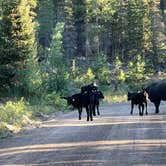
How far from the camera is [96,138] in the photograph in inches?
641

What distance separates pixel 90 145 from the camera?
581 inches

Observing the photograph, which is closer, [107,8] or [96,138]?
[96,138]

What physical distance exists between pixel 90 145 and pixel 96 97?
11508mm

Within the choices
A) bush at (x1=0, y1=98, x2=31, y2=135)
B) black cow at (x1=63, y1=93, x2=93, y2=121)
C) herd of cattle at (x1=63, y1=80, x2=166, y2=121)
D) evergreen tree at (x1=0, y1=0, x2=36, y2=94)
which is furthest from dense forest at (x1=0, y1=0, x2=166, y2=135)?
black cow at (x1=63, y1=93, x2=93, y2=121)

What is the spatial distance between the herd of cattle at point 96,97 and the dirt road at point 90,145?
4.23 feet

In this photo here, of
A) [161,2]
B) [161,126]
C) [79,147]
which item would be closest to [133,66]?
[161,2]

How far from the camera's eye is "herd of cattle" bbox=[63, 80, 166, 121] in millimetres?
21531

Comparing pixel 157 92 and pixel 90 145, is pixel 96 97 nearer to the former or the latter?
pixel 157 92

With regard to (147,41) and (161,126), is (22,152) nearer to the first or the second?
(161,126)

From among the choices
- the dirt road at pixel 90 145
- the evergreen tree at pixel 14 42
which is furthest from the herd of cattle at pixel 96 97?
the evergreen tree at pixel 14 42

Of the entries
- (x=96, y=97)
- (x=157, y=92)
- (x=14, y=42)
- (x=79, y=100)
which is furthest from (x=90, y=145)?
(x=14, y=42)

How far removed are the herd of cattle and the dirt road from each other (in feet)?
4.23

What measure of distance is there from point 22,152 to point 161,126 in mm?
6978

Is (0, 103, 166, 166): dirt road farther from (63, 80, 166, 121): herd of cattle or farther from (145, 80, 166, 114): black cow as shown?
(145, 80, 166, 114): black cow
